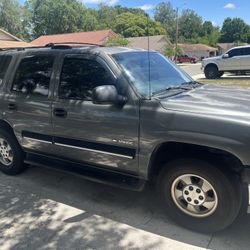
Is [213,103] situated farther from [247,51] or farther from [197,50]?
[197,50]

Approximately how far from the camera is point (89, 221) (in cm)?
398

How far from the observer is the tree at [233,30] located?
120875 millimetres

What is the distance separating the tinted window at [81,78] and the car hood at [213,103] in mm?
787

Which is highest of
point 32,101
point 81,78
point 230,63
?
point 81,78

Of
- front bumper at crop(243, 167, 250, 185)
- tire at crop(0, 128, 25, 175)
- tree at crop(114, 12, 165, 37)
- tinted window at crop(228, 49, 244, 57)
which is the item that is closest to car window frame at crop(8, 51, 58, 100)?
tire at crop(0, 128, 25, 175)

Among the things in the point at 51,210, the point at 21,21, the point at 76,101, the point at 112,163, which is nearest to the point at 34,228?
the point at 51,210

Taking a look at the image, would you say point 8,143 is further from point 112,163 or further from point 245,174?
point 245,174

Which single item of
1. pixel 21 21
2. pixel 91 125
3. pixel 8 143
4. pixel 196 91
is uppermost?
pixel 21 21

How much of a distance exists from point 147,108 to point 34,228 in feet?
5.68

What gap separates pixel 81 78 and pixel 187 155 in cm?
A: 155

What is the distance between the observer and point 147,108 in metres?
3.70

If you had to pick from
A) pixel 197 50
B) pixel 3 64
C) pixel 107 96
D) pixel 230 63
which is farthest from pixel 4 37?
pixel 197 50

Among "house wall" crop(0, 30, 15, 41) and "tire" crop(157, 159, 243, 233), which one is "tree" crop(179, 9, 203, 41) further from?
"tire" crop(157, 159, 243, 233)

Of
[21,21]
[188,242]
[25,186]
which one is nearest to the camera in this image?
[188,242]
